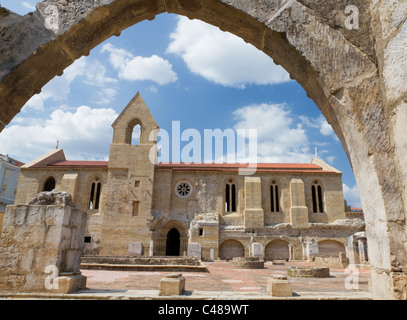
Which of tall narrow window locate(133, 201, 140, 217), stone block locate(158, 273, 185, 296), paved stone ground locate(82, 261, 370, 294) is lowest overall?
paved stone ground locate(82, 261, 370, 294)

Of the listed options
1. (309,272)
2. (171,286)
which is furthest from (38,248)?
(309,272)

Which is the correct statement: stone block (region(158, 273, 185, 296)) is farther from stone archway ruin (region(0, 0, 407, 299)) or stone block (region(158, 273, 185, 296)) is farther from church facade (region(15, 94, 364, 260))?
church facade (region(15, 94, 364, 260))

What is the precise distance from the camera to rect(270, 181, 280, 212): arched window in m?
27.8

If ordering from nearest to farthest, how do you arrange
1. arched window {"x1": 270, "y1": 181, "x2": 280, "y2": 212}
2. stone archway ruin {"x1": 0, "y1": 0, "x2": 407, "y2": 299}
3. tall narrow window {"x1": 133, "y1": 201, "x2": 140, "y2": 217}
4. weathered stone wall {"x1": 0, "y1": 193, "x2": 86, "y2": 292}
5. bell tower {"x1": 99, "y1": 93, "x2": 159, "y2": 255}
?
stone archway ruin {"x1": 0, "y1": 0, "x2": 407, "y2": 299} < weathered stone wall {"x1": 0, "y1": 193, "x2": 86, "y2": 292} < bell tower {"x1": 99, "y1": 93, "x2": 159, "y2": 255} < tall narrow window {"x1": 133, "y1": 201, "x2": 140, "y2": 217} < arched window {"x1": 270, "y1": 181, "x2": 280, "y2": 212}

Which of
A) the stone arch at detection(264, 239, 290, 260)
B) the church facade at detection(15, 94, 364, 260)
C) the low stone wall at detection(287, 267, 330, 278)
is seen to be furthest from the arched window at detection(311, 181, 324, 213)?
the low stone wall at detection(287, 267, 330, 278)

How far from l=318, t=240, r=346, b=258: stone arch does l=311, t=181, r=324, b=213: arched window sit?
3.11 meters

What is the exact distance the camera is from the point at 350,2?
2486mm

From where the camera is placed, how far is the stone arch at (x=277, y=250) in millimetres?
25750

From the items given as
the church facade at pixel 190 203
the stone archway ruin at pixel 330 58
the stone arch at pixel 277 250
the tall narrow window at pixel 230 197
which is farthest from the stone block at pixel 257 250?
the stone archway ruin at pixel 330 58

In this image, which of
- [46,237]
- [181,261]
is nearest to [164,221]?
[181,261]

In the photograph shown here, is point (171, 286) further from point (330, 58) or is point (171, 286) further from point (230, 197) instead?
point (230, 197)

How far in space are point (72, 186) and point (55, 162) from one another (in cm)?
630

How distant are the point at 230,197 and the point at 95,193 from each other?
1332 cm

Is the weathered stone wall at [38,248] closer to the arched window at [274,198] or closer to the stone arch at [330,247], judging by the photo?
the arched window at [274,198]
